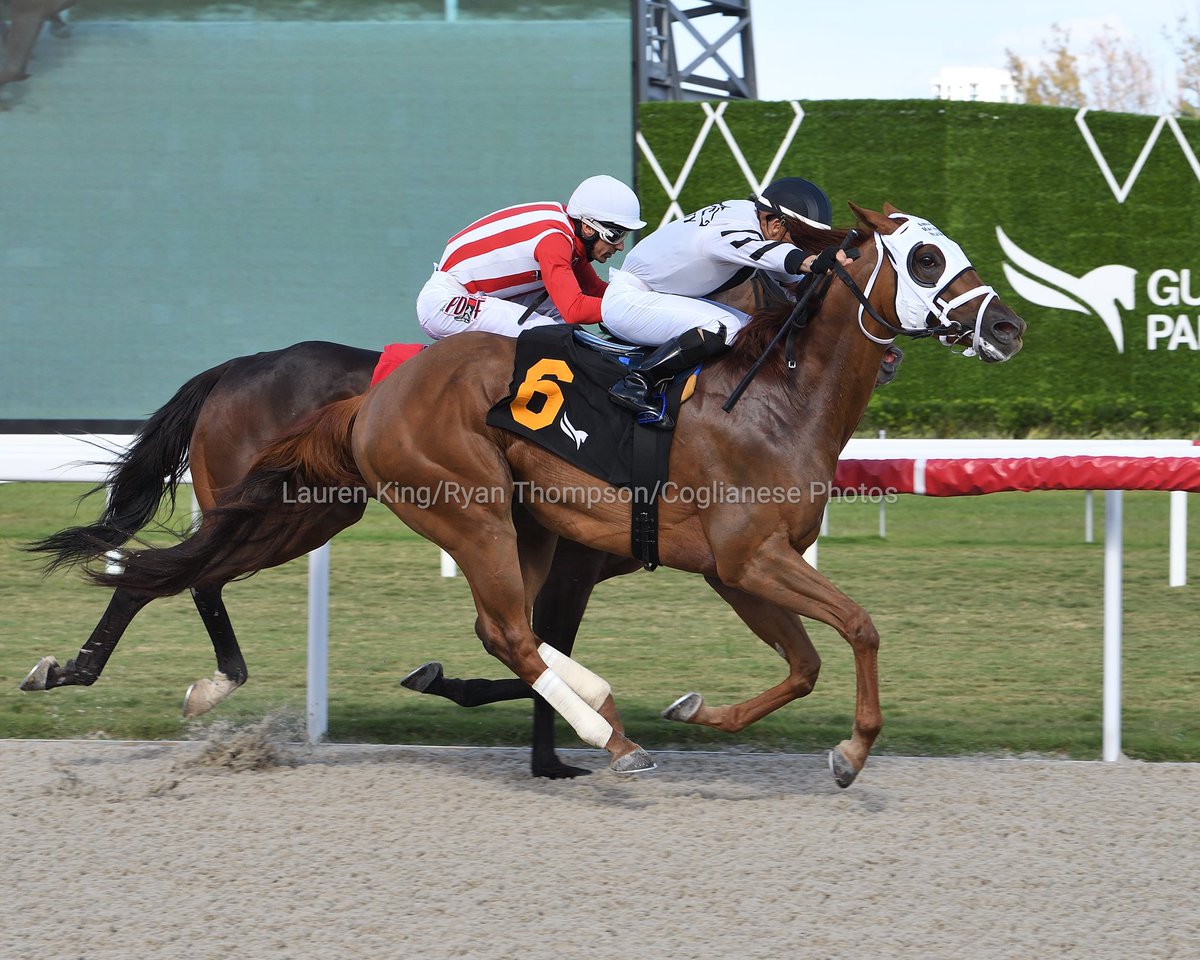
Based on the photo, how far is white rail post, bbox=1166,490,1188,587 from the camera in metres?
7.33

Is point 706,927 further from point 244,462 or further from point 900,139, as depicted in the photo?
point 900,139

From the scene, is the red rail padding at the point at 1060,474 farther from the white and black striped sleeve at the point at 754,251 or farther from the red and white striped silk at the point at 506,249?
the red and white striped silk at the point at 506,249

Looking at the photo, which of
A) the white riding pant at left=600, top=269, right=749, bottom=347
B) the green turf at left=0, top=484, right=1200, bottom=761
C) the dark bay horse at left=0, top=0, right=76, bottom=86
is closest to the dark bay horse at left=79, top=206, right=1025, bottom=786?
the white riding pant at left=600, top=269, right=749, bottom=347

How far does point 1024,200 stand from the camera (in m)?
13.2

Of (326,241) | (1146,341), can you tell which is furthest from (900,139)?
(326,241)

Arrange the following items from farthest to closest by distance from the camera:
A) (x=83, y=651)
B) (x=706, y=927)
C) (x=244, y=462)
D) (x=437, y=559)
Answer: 1. (x=437, y=559)
2. (x=244, y=462)
3. (x=83, y=651)
4. (x=706, y=927)

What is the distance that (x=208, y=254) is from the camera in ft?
46.7

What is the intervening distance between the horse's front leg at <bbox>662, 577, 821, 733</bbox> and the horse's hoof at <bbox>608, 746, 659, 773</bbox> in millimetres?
268

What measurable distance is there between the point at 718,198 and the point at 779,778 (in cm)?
1004

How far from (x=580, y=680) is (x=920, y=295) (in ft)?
4.45

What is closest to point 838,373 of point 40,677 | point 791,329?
point 791,329

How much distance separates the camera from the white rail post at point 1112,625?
4172mm

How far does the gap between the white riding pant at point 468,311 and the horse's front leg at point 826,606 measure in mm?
1100

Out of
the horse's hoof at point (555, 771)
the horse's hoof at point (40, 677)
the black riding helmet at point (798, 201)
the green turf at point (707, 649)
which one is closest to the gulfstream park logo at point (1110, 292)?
the green turf at point (707, 649)
